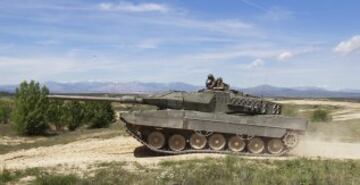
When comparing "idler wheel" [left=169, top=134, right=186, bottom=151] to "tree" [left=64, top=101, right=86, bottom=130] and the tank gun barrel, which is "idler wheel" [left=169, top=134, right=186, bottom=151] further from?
"tree" [left=64, top=101, right=86, bottom=130]

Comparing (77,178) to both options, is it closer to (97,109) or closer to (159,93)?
(159,93)

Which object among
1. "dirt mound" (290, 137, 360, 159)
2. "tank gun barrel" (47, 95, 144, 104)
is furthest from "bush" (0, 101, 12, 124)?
"dirt mound" (290, 137, 360, 159)

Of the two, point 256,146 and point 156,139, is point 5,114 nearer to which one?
point 156,139

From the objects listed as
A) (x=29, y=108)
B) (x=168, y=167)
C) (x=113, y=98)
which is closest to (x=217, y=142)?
(x=168, y=167)

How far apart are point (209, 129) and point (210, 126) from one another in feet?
0.44

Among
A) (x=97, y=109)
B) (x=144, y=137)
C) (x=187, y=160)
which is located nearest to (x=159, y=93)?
(x=144, y=137)

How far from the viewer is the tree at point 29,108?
56.8m

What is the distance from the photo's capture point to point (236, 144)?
24.8 metres

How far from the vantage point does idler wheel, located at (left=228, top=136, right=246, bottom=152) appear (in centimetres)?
2464

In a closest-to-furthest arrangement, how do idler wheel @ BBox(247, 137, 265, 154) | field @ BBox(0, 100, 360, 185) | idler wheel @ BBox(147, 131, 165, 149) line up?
field @ BBox(0, 100, 360, 185) → idler wheel @ BBox(147, 131, 165, 149) → idler wheel @ BBox(247, 137, 265, 154)

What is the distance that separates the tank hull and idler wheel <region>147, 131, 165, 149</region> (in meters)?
0.09

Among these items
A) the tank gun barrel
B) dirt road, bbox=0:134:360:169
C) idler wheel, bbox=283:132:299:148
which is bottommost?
dirt road, bbox=0:134:360:169

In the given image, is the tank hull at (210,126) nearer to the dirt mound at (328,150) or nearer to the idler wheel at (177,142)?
the idler wheel at (177,142)

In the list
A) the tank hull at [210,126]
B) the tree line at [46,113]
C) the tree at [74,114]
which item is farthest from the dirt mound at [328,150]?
the tree at [74,114]
